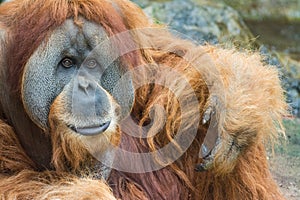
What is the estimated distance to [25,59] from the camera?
7.70ft

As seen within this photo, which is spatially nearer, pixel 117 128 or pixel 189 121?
pixel 117 128

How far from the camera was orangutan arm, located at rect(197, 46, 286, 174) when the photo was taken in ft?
8.18

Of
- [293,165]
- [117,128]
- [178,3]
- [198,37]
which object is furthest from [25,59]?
[178,3]

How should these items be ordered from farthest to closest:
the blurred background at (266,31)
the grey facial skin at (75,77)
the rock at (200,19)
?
the rock at (200,19) < the blurred background at (266,31) < the grey facial skin at (75,77)

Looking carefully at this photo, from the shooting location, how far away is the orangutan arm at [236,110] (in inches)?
98.2

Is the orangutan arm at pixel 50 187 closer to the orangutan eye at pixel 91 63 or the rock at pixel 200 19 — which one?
the orangutan eye at pixel 91 63

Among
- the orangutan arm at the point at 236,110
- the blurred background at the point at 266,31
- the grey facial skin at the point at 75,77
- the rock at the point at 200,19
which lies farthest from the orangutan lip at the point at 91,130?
the rock at the point at 200,19

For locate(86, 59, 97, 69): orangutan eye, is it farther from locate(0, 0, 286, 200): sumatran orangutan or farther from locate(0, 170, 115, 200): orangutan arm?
locate(0, 170, 115, 200): orangutan arm

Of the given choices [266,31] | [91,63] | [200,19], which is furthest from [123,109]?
[266,31]

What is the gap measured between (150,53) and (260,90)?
43cm

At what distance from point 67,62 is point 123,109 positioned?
0.89 ft

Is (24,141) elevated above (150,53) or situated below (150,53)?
below

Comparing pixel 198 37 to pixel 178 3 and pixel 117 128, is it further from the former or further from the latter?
pixel 117 128

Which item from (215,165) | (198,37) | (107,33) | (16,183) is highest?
(198,37)
